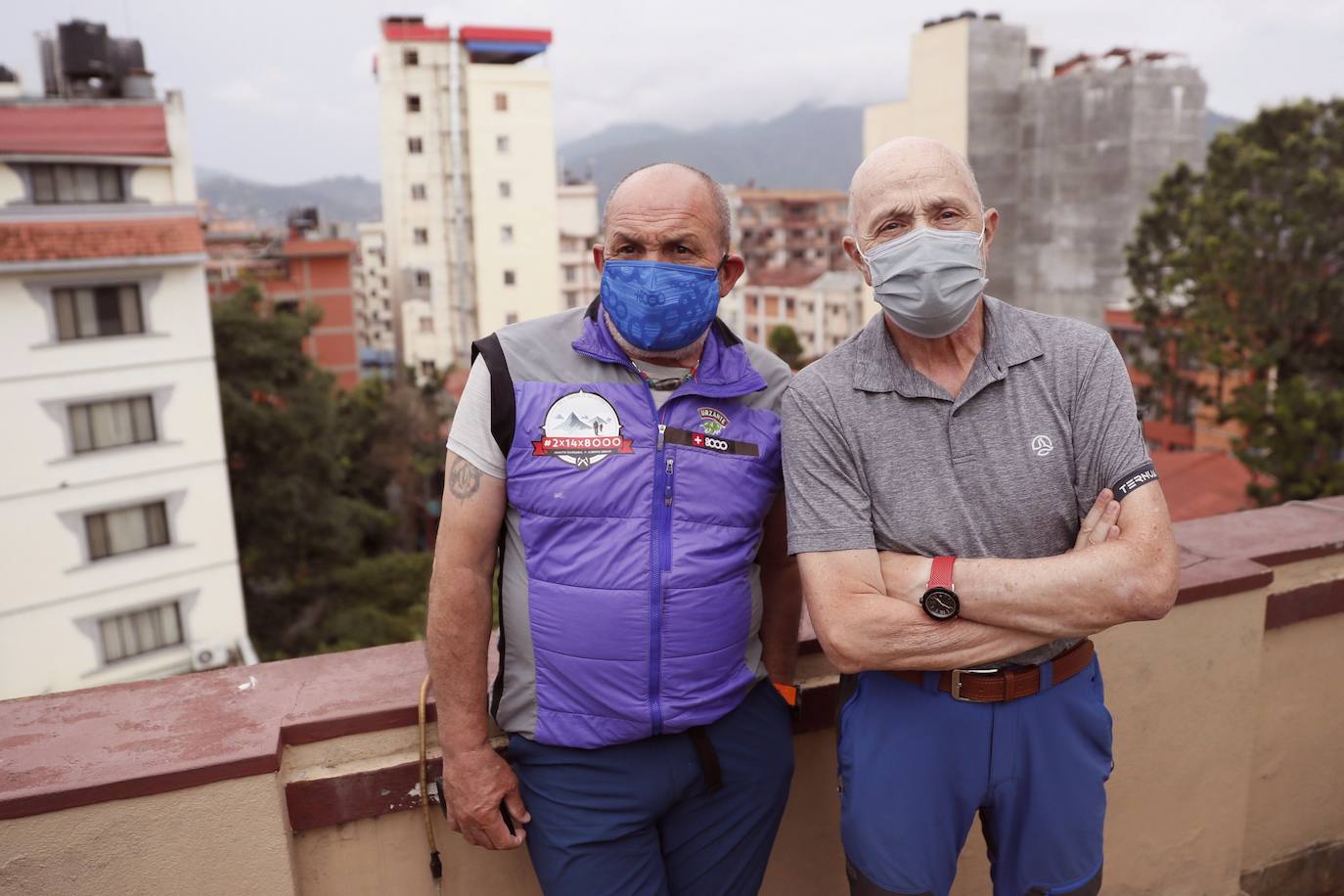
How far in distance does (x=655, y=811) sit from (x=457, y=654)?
48cm

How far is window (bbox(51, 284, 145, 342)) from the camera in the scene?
1695 cm

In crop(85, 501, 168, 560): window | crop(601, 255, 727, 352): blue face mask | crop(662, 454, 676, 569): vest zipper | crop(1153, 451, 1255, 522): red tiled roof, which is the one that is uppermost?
crop(601, 255, 727, 352): blue face mask

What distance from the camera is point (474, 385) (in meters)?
1.99

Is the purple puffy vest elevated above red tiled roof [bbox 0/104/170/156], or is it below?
below

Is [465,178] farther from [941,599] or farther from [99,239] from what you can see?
[941,599]

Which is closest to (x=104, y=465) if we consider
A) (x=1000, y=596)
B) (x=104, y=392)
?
(x=104, y=392)

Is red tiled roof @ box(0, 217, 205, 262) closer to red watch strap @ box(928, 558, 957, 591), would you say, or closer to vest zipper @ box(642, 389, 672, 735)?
vest zipper @ box(642, 389, 672, 735)

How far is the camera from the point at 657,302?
207cm

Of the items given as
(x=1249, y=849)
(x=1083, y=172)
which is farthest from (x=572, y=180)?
(x=1249, y=849)

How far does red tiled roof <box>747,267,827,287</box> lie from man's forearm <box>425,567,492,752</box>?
48.8 metres

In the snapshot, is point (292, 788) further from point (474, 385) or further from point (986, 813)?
point (986, 813)

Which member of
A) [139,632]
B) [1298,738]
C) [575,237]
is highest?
[575,237]

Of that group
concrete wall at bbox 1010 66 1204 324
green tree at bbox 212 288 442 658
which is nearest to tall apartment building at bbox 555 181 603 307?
concrete wall at bbox 1010 66 1204 324

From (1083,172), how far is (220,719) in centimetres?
3701
